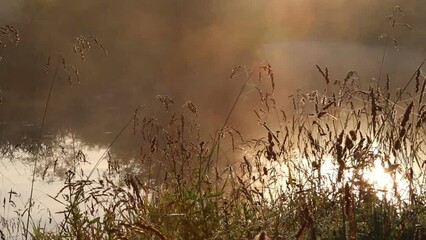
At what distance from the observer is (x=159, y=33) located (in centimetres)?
2980

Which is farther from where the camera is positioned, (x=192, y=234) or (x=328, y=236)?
(x=328, y=236)

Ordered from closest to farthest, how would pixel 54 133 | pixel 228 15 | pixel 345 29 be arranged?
pixel 54 133 → pixel 228 15 → pixel 345 29

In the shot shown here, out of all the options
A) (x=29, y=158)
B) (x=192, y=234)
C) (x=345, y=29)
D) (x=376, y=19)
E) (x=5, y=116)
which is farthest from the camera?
(x=345, y=29)

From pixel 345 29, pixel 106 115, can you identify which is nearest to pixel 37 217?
pixel 106 115

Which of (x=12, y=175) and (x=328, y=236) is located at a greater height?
(x=12, y=175)

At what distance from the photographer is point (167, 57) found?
29.4m

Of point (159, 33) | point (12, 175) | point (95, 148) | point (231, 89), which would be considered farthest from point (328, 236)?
point (159, 33)

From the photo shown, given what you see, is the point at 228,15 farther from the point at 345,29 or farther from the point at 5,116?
the point at 5,116

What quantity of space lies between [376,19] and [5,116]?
1671 cm

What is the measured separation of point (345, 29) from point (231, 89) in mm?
12818

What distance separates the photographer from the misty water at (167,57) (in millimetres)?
19172

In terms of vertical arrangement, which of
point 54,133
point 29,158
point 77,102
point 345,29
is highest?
point 345,29

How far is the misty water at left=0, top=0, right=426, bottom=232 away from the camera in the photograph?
19172 mm

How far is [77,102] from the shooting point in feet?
75.7
